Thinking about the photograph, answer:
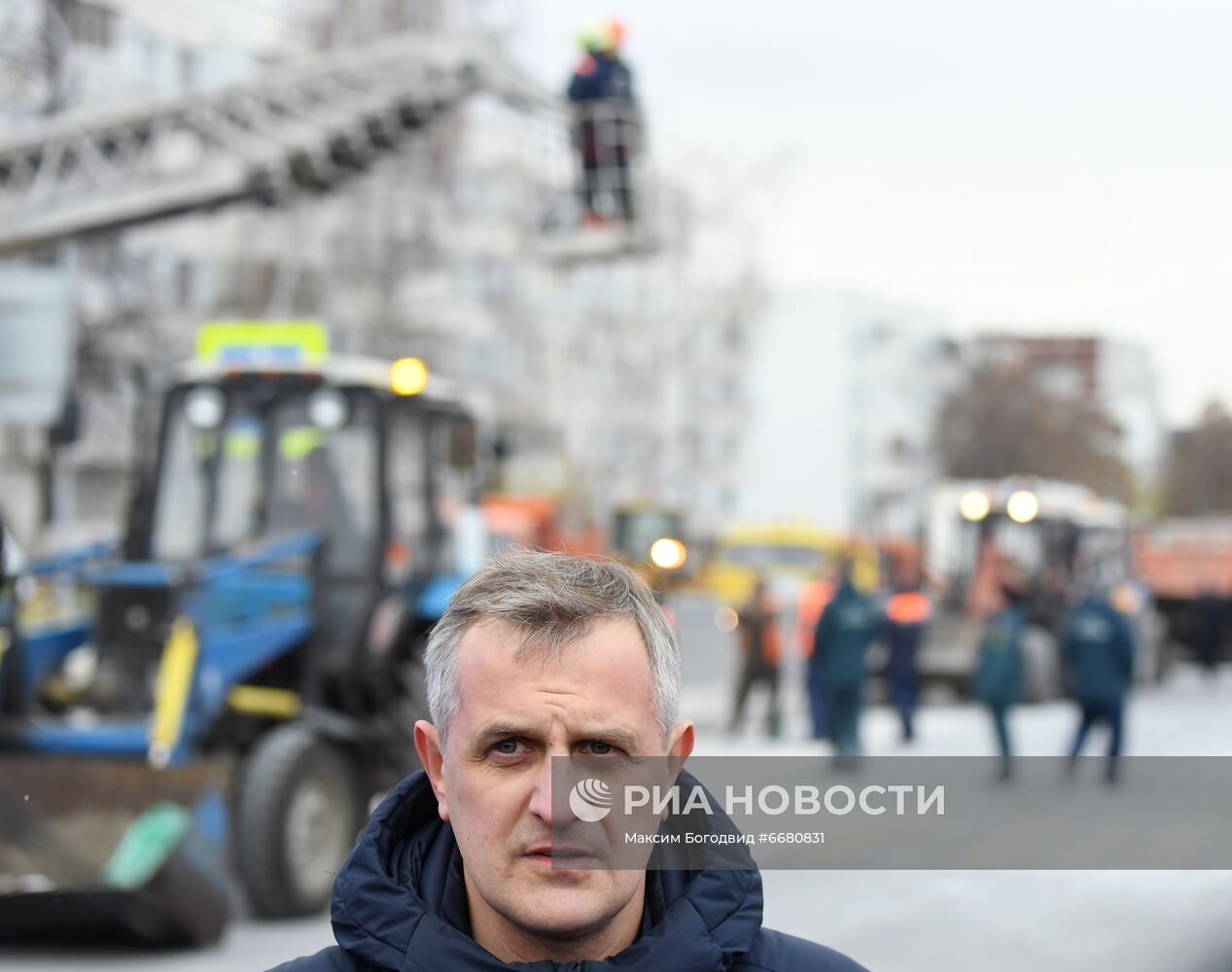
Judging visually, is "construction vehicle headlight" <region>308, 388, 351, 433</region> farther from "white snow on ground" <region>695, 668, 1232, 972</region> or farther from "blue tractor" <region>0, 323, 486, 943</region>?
"white snow on ground" <region>695, 668, 1232, 972</region>

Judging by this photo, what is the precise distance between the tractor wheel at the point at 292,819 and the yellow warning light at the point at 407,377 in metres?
1.98

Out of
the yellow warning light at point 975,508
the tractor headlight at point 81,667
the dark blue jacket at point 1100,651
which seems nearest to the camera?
the tractor headlight at point 81,667

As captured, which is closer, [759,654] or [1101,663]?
[1101,663]

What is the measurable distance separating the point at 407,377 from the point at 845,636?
609 cm

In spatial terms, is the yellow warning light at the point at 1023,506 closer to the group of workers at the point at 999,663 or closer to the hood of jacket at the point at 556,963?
the group of workers at the point at 999,663

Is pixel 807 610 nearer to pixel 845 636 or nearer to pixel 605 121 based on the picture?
pixel 845 636

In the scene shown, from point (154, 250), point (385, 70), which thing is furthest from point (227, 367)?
point (154, 250)

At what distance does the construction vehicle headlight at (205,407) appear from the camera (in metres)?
10.3

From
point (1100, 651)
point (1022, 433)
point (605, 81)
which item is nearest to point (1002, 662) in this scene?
point (1100, 651)

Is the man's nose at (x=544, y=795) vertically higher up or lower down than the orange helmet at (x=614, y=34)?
lower down

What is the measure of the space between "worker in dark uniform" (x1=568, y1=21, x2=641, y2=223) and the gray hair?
38.7 feet

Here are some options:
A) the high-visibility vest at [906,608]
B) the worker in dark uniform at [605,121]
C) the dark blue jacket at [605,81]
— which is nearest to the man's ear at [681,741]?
the worker in dark uniform at [605,121]

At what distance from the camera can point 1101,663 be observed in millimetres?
14758

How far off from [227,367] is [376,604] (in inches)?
57.3
